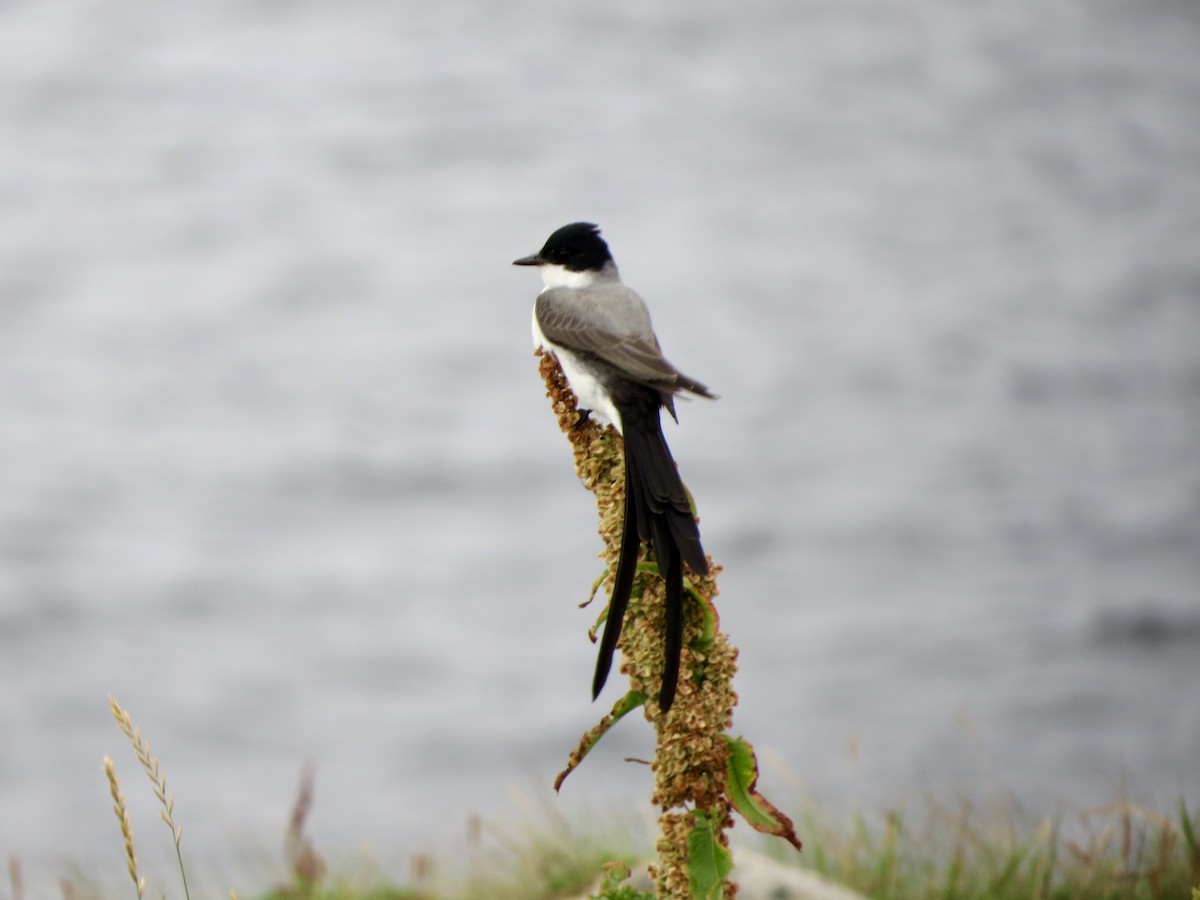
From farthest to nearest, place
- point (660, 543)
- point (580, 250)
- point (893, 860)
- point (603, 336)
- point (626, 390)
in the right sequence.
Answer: point (893, 860) → point (580, 250) → point (603, 336) → point (626, 390) → point (660, 543)

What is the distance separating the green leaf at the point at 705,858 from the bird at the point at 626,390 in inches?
14.1

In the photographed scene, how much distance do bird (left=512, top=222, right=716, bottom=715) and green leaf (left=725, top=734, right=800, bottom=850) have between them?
0.26 metres

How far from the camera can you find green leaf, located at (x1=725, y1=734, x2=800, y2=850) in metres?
3.59

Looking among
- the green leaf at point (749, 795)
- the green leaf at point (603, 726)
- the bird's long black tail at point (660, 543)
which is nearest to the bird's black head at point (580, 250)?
the bird's long black tail at point (660, 543)

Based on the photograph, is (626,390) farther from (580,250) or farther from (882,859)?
(882,859)

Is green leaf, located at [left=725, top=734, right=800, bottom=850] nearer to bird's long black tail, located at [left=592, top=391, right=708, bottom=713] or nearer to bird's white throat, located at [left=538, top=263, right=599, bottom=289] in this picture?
bird's long black tail, located at [left=592, top=391, right=708, bottom=713]

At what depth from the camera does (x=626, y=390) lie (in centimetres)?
423

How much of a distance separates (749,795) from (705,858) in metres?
0.19

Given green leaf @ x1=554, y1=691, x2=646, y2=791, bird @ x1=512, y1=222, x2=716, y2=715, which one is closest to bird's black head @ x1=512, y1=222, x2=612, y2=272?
bird @ x1=512, y1=222, x2=716, y2=715

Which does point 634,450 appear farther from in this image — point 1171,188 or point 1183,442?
point 1171,188

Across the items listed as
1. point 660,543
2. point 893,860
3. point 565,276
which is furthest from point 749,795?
point 893,860

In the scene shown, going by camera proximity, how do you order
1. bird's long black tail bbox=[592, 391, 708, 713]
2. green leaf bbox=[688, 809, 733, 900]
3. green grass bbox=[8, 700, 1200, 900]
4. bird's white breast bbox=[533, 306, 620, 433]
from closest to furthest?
1. bird's long black tail bbox=[592, 391, 708, 713]
2. green leaf bbox=[688, 809, 733, 900]
3. bird's white breast bbox=[533, 306, 620, 433]
4. green grass bbox=[8, 700, 1200, 900]

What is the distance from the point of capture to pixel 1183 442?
2327 centimetres

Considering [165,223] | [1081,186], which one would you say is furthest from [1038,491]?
[165,223]
